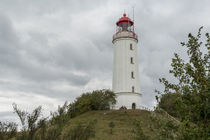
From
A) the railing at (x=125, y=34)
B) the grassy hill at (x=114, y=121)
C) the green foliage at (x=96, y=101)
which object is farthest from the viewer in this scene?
the railing at (x=125, y=34)

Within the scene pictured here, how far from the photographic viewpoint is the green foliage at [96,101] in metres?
34.1

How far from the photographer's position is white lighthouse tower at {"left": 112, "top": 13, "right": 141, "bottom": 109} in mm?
34844

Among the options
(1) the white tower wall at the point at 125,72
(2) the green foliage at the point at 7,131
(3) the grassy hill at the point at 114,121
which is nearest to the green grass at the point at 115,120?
(3) the grassy hill at the point at 114,121

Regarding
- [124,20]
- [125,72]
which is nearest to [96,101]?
[125,72]

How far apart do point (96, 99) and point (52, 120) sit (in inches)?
1131

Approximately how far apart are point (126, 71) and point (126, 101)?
4.99m

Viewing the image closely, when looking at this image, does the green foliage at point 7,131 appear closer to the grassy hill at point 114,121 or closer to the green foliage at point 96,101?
the grassy hill at point 114,121

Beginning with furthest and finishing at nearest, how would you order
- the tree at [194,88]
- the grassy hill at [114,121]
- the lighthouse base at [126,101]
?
1. the lighthouse base at [126,101]
2. the grassy hill at [114,121]
3. the tree at [194,88]

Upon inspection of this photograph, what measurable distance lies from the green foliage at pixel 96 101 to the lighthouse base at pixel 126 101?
3.90ft

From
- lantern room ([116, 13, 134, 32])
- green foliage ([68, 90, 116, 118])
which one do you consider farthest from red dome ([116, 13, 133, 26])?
green foliage ([68, 90, 116, 118])

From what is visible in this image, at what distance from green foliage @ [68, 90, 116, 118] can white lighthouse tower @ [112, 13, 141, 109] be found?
1499 millimetres

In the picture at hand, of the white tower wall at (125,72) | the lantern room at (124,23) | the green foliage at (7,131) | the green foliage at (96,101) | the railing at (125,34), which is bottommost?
the green foliage at (7,131)

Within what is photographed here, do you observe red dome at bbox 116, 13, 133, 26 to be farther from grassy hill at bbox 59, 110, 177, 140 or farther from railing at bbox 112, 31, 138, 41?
grassy hill at bbox 59, 110, 177, 140

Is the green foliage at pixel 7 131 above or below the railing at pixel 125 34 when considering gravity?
below
